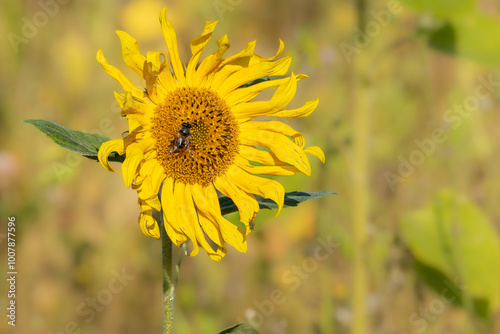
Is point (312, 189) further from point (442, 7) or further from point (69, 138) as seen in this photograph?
point (69, 138)

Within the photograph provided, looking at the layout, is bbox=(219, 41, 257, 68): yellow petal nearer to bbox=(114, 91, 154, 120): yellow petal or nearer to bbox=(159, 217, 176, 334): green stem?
bbox=(114, 91, 154, 120): yellow petal

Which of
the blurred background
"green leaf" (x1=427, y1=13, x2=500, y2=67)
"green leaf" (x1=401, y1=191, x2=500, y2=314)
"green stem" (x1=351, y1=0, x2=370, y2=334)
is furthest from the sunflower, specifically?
"green leaf" (x1=401, y1=191, x2=500, y2=314)

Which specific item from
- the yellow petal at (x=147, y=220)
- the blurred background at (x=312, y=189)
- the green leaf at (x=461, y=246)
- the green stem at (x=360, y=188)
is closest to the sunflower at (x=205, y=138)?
the yellow petal at (x=147, y=220)

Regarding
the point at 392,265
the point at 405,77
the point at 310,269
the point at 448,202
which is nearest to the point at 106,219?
the point at 310,269

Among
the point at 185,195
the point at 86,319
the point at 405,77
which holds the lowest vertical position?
the point at 86,319

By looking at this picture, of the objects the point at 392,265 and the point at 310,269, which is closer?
the point at 392,265

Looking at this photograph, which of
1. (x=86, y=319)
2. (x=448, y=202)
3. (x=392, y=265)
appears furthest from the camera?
(x=86, y=319)

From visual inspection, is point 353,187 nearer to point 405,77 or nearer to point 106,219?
point 106,219
